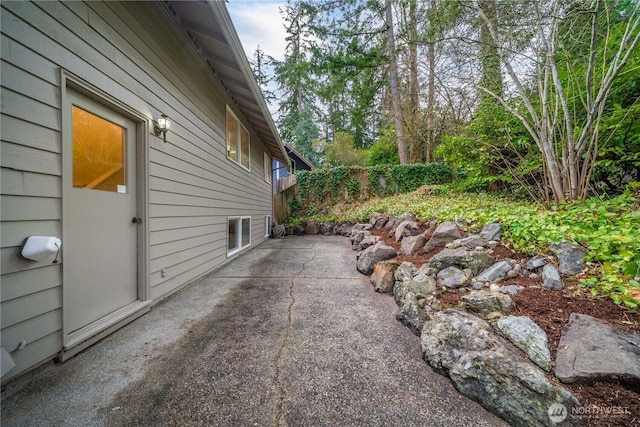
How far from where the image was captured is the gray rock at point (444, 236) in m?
3.23

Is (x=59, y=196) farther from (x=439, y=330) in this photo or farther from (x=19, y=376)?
(x=439, y=330)

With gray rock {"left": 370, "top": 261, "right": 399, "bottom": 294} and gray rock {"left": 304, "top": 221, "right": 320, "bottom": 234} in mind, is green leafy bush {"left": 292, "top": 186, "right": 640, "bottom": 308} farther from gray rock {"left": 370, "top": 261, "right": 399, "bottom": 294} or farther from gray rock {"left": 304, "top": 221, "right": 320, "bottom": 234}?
gray rock {"left": 304, "top": 221, "right": 320, "bottom": 234}

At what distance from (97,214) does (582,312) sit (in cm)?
380

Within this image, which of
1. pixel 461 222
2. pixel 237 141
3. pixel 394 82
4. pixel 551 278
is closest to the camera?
pixel 551 278

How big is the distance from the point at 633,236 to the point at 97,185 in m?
4.45

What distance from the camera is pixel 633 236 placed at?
1833mm

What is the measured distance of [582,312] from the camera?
1.60 metres

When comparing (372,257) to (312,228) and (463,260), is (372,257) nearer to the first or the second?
(463,260)

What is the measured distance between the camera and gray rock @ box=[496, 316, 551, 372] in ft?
4.50

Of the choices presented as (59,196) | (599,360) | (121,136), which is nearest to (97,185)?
(59,196)

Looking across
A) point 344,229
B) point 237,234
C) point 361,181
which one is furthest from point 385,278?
point 361,181

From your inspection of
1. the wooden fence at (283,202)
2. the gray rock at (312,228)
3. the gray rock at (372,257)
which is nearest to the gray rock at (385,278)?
the gray rock at (372,257)

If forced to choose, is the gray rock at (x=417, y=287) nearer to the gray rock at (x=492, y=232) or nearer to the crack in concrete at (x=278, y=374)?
the gray rock at (x=492, y=232)

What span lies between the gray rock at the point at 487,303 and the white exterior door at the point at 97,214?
10.1 ft
